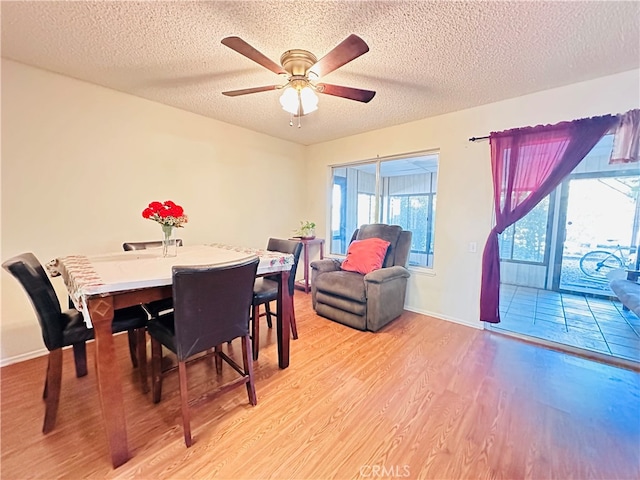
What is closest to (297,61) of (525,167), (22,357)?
(525,167)

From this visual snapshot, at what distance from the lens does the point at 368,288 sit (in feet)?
9.30

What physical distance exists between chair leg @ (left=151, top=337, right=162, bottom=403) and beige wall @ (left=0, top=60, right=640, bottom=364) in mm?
1507

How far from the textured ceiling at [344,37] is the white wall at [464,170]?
0.15 metres

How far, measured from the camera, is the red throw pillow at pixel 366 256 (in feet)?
10.6

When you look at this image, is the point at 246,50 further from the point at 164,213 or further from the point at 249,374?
the point at 249,374

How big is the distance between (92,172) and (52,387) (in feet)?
6.29

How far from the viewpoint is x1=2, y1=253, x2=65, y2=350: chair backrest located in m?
1.41

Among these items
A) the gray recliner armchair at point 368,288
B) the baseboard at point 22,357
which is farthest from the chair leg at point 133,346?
the gray recliner armchair at point 368,288

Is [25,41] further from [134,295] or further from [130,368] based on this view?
[130,368]

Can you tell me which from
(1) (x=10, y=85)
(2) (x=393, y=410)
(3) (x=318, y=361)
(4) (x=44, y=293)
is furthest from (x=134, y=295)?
(1) (x=10, y=85)

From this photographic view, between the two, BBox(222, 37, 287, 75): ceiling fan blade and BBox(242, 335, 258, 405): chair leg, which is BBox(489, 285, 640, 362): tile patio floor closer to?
BBox(242, 335, 258, 405): chair leg

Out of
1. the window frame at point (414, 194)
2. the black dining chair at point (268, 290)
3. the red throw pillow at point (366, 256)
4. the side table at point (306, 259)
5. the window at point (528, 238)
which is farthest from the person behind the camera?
the side table at point (306, 259)

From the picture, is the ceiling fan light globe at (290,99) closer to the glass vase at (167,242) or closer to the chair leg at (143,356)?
the glass vase at (167,242)

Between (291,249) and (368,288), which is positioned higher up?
(291,249)
